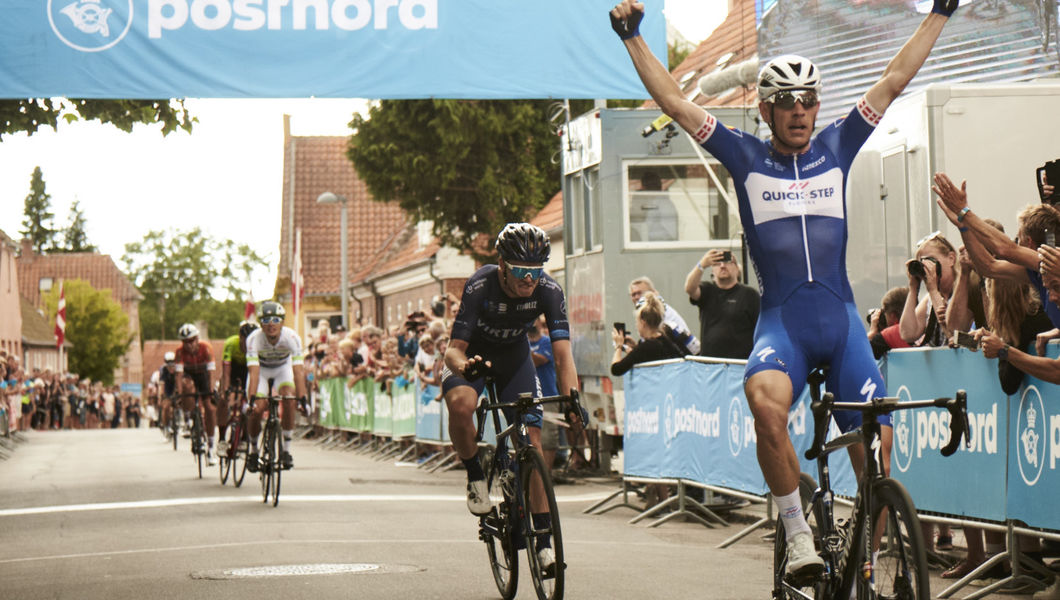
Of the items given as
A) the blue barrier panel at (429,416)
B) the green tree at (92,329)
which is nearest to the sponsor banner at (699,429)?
the blue barrier panel at (429,416)

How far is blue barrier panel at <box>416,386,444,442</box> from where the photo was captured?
22.7 m

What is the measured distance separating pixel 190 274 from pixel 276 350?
12544 centimetres

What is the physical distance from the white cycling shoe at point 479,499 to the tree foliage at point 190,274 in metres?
129

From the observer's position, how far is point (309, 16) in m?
14.4

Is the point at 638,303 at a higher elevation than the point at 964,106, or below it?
below

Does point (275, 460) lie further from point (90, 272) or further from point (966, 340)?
point (90, 272)

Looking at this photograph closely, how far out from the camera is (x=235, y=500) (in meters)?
16.9

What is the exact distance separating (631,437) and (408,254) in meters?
44.1

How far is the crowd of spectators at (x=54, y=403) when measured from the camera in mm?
39438

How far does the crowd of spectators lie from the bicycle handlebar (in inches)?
951

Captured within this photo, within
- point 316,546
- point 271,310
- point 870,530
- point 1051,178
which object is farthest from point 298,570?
point 271,310

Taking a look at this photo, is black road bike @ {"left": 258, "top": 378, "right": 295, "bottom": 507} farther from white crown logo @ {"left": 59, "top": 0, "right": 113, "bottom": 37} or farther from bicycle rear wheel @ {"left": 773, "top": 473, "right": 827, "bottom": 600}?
bicycle rear wheel @ {"left": 773, "top": 473, "right": 827, "bottom": 600}

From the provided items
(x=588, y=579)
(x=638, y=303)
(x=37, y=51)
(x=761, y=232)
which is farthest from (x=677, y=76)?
(x=761, y=232)

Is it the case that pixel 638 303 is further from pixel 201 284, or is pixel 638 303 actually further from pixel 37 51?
pixel 201 284
